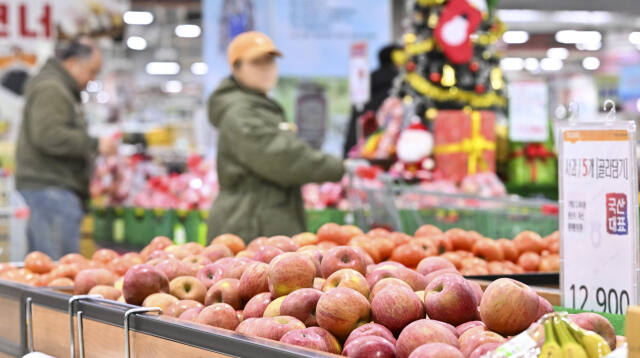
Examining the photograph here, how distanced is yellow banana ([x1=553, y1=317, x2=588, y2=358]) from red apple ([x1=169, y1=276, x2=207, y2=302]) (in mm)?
1024

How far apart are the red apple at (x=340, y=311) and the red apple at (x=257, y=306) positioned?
0.21 m

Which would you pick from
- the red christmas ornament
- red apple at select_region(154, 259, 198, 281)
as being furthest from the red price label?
red apple at select_region(154, 259, 198, 281)

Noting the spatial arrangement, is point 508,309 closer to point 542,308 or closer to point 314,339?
point 542,308

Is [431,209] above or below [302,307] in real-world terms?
below

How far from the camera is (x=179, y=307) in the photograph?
1901 millimetres

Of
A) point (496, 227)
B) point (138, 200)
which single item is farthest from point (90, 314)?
point (138, 200)

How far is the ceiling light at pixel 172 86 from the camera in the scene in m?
35.0

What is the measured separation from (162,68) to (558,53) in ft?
47.2

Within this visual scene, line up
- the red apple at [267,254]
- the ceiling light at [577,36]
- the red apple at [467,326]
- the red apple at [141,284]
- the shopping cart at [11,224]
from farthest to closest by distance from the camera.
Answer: the ceiling light at [577,36], the shopping cart at [11,224], the red apple at [267,254], the red apple at [141,284], the red apple at [467,326]

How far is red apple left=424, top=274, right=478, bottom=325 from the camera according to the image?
161 centimetres

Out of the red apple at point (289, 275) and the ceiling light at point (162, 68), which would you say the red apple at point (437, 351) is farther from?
the ceiling light at point (162, 68)

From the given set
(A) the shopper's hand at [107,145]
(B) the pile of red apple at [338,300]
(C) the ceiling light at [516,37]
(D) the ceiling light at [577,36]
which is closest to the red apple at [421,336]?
(B) the pile of red apple at [338,300]

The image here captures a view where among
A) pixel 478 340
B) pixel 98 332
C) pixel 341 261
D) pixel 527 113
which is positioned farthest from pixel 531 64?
pixel 478 340

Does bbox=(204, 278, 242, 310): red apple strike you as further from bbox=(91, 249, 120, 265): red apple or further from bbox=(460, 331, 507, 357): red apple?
bbox=(91, 249, 120, 265): red apple
